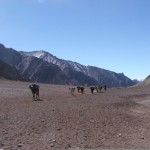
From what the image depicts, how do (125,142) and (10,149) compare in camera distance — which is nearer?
(10,149)

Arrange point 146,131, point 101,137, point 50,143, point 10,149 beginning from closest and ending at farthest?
point 10,149 → point 50,143 → point 101,137 → point 146,131

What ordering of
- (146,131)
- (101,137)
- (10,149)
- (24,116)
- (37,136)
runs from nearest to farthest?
(10,149), (37,136), (101,137), (146,131), (24,116)

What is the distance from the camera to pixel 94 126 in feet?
67.7

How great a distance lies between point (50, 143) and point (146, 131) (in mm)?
6896

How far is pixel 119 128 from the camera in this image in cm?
2073

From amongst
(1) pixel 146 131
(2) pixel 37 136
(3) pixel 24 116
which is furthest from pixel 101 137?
(3) pixel 24 116

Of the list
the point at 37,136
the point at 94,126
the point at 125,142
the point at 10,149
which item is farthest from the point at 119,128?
the point at 10,149

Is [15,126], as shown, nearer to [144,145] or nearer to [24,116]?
[24,116]

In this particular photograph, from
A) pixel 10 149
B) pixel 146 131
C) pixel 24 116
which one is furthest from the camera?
pixel 24 116

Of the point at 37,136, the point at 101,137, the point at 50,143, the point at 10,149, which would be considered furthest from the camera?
the point at 101,137

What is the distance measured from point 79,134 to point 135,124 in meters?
6.25

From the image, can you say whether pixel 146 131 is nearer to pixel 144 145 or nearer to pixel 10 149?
pixel 144 145

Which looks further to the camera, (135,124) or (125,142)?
(135,124)

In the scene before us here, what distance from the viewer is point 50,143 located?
15117 mm
